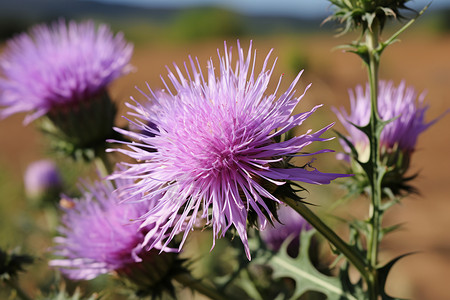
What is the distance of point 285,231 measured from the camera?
2.87m

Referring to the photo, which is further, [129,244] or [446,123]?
[446,123]

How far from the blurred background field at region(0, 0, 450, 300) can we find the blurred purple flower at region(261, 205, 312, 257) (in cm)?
59

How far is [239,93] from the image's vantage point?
60.4 inches

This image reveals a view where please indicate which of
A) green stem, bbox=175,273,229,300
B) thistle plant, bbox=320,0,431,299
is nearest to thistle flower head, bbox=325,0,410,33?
thistle plant, bbox=320,0,431,299

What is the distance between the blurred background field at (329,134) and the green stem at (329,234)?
0.19 meters

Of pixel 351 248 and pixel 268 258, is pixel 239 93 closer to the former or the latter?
pixel 351 248

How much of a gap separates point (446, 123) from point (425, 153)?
3.41 m

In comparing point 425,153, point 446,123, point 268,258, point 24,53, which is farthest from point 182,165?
point 446,123

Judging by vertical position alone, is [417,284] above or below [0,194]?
below

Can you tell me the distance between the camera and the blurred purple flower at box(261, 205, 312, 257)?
2818mm

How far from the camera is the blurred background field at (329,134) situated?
16.9 ft

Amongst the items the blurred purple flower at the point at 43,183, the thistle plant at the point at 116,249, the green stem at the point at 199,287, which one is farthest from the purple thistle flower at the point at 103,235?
the blurred purple flower at the point at 43,183

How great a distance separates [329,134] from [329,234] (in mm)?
4852

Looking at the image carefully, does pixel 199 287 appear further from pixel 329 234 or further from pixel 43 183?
pixel 43 183
